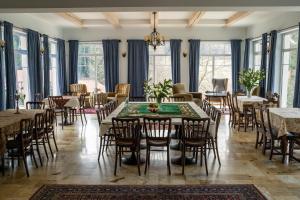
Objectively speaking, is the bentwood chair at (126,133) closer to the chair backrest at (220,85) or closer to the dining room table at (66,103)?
the dining room table at (66,103)

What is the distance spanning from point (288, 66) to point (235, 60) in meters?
3.26

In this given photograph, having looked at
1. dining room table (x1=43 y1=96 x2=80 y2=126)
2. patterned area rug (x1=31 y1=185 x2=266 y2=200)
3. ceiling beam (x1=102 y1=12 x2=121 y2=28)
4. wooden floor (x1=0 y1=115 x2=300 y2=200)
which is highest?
ceiling beam (x1=102 y1=12 x2=121 y2=28)

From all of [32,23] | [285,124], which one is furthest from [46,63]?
[285,124]

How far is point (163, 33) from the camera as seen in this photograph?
37.8 feet

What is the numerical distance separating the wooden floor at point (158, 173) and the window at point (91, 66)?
6.55 metres

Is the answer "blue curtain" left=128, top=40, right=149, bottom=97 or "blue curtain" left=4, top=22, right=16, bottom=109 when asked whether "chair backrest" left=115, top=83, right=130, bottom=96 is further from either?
"blue curtain" left=4, top=22, right=16, bottom=109

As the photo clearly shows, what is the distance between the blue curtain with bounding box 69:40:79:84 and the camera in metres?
11.6

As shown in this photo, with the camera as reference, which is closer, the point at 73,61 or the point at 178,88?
the point at 178,88

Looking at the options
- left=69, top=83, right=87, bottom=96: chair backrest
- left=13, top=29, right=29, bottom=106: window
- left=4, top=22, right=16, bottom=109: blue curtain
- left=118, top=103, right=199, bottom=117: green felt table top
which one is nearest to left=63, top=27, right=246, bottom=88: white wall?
left=69, top=83, right=87, bottom=96: chair backrest

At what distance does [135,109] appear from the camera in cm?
562

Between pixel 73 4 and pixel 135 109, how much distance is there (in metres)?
2.39

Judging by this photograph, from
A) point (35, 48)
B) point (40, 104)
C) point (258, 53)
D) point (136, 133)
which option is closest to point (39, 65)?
point (35, 48)

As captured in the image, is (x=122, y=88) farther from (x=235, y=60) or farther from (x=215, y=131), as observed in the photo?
(x=215, y=131)

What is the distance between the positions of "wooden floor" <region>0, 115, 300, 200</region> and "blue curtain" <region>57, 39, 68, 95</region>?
5.91 metres
